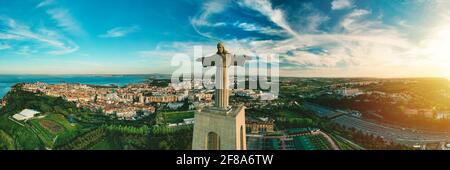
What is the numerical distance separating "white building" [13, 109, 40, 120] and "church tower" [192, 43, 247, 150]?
28.3 feet

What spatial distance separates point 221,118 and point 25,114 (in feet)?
30.2

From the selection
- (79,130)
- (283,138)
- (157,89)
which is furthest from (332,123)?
(79,130)

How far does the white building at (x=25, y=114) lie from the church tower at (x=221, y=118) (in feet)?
28.3

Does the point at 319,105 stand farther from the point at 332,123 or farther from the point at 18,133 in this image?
the point at 18,133

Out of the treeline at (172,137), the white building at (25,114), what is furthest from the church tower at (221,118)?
the white building at (25,114)

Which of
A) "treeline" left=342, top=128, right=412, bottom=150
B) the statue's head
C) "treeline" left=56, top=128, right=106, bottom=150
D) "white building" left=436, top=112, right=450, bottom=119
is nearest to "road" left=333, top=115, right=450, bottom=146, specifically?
"treeline" left=342, top=128, right=412, bottom=150

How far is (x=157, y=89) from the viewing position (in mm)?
11336

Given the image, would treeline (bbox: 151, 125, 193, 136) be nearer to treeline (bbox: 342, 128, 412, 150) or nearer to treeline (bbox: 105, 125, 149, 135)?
treeline (bbox: 105, 125, 149, 135)

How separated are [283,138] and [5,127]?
27.8 ft

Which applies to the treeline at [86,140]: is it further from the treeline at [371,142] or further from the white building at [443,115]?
the white building at [443,115]

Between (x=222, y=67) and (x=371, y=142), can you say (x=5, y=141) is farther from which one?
(x=371, y=142)

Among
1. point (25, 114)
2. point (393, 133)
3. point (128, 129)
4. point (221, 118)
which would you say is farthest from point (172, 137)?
→ point (393, 133)

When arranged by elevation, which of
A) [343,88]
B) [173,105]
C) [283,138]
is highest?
[343,88]

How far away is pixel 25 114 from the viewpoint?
834 cm
